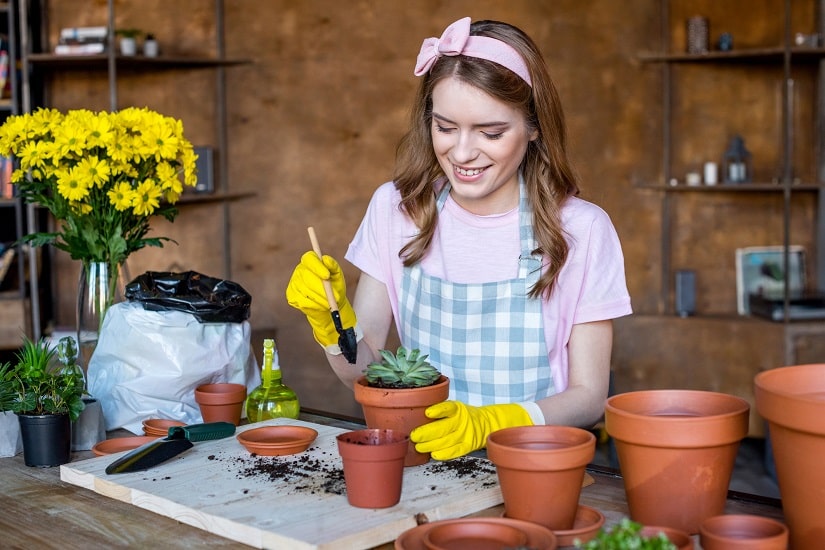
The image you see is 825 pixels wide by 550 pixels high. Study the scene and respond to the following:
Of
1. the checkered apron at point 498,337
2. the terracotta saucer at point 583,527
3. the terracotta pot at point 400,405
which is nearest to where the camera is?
the terracotta saucer at point 583,527

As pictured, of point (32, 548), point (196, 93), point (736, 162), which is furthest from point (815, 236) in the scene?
point (32, 548)

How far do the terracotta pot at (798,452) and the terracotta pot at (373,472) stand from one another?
1.40 feet

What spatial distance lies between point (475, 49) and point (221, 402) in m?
0.76

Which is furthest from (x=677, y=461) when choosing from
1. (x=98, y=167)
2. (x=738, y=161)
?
(x=738, y=161)

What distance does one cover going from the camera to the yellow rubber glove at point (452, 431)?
1385mm

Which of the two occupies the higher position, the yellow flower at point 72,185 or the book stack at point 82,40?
the book stack at point 82,40

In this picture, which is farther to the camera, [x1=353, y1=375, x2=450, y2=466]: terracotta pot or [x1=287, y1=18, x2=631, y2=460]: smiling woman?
[x1=287, y1=18, x2=631, y2=460]: smiling woman

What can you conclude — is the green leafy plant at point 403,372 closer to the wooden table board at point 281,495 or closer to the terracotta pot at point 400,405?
the terracotta pot at point 400,405

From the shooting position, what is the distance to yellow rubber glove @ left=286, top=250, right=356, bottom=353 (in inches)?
63.9

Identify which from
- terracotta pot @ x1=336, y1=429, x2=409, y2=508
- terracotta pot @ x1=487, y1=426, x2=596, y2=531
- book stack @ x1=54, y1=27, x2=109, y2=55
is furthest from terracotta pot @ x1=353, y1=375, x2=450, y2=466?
book stack @ x1=54, y1=27, x2=109, y2=55

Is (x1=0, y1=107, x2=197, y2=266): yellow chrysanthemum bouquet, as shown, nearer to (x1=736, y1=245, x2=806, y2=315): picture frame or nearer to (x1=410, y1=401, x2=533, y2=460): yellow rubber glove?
(x1=410, y1=401, x2=533, y2=460): yellow rubber glove

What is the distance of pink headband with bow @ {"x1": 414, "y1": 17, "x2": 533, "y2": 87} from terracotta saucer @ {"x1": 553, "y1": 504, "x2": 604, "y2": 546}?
88cm

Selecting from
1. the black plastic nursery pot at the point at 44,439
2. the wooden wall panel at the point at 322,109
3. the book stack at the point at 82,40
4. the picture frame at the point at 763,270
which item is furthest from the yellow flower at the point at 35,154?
the picture frame at the point at 763,270

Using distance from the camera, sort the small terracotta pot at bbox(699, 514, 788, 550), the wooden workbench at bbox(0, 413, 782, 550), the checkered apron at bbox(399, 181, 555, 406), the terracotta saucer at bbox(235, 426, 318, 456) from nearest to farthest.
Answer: the small terracotta pot at bbox(699, 514, 788, 550) < the wooden workbench at bbox(0, 413, 782, 550) < the terracotta saucer at bbox(235, 426, 318, 456) < the checkered apron at bbox(399, 181, 555, 406)
